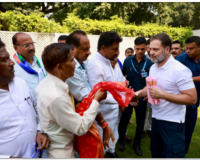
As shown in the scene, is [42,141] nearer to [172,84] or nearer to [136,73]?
[172,84]

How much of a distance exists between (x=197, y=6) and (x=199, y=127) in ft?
93.8

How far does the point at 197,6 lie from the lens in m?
26.1

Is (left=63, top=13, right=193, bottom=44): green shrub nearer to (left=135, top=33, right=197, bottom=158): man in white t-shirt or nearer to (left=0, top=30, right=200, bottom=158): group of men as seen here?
(left=0, top=30, right=200, bottom=158): group of men

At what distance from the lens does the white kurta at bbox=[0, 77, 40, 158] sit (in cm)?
151

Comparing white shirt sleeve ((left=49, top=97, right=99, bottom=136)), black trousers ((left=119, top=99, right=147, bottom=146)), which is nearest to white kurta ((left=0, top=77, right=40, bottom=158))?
white shirt sleeve ((left=49, top=97, right=99, bottom=136))

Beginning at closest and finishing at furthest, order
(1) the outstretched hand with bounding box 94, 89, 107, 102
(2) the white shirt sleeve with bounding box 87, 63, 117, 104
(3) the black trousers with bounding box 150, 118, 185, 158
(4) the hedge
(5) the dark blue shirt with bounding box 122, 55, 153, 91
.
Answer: (1) the outstretched hand with bounding box 94, 89, 107, 102
(3) the black trousers with bounding box 150, 118, 185, 158
(2) the white shirt sleeve with bounding box 87, 63, 117, 104
(5) the dark blue shirt with bounding box 122, 55, 153, 91
(4) the hedge

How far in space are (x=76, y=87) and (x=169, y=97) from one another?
4.15ft

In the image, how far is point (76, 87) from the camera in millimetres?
1972

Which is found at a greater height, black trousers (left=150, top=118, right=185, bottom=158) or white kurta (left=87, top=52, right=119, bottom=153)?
white kurta (left=87, top=52, right=119, bottom=153)

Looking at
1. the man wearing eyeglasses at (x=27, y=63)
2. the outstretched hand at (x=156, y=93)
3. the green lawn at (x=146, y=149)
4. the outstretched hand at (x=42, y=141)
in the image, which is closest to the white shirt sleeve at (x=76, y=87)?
the outstretched hand at (x=42, y=141)

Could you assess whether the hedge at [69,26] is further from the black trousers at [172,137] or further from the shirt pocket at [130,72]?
the black trousers at [172,137]

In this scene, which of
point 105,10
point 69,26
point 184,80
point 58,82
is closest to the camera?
point 58,82

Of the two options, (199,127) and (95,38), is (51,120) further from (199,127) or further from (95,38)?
(95,38)

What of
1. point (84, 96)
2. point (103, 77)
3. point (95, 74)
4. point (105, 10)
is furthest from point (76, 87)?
point (105, 10)
